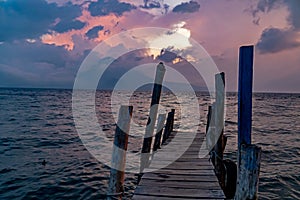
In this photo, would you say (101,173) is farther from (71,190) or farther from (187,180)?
(187,180)

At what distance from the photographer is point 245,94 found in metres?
4.23

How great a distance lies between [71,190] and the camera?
8.76 m

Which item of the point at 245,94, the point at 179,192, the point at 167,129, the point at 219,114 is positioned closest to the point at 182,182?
the point at 179,192

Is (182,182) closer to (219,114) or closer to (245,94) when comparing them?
(219,114)

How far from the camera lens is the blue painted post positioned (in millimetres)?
4141

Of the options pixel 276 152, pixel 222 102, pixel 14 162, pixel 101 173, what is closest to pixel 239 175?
pixel 222 102

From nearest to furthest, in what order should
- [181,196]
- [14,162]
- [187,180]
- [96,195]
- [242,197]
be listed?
1. [242,197]
2. [181,196]
3. [187,180]
4. [96,195]
5. [14,162]

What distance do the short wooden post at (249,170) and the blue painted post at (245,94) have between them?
3.17ft

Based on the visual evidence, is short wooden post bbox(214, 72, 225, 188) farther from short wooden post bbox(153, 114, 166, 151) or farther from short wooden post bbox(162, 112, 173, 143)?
short wooden post bbox(162, 112, 173, 143)

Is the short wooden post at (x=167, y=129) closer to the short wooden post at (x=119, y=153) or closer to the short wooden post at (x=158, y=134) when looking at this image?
the short wooden post at (x=158, y=134)

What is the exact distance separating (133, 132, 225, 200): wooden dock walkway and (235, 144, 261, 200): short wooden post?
60.9 inches

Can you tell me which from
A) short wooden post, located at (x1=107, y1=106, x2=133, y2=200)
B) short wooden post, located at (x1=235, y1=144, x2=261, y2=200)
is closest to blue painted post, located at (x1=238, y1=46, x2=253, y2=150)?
short wooden post, located at (x1=235, y1=144, x2=261, y2=200)

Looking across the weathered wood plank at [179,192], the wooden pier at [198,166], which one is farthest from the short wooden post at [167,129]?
the weathered wood plank at [179,192]

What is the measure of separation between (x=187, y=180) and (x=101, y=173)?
19.3 feet
